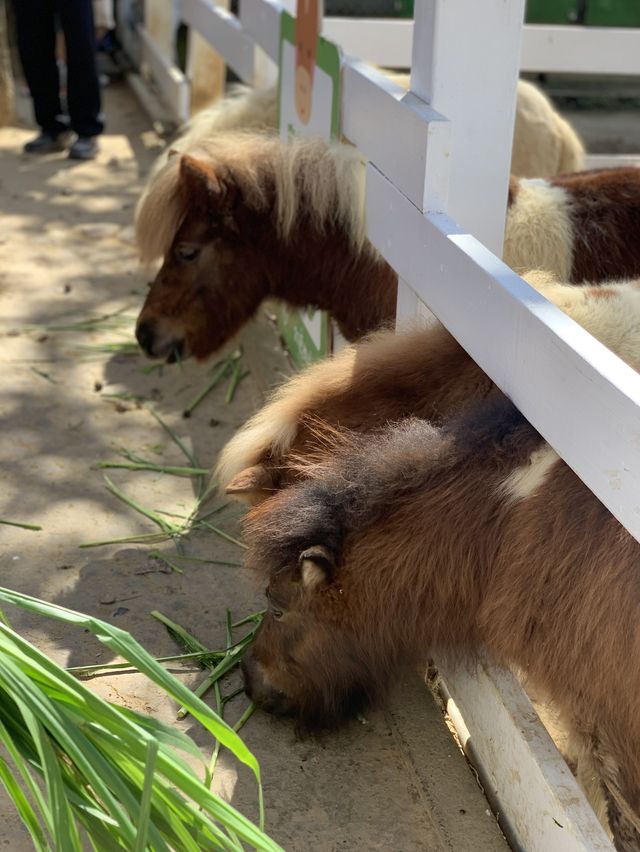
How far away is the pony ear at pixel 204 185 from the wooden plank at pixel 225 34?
1.90 metres

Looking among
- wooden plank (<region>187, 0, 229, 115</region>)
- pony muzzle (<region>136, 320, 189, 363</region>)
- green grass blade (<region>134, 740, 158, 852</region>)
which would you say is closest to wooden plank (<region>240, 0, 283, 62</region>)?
pony muzzle (<region>136, 320, 189, 363</region>)

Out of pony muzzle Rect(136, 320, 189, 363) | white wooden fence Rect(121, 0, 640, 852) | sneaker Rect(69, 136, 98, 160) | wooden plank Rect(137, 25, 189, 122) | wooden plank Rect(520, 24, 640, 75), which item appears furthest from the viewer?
wooden plank Rect(137, 25, 189, 122)

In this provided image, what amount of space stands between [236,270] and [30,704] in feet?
8.34

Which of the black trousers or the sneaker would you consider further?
the sneaker

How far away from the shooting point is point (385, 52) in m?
6.03

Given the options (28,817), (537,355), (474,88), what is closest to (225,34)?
(474,88)

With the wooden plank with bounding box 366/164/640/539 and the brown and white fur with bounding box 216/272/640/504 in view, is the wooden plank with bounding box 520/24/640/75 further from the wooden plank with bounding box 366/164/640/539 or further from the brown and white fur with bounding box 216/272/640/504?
the brown and white fur with bounding box 216/272/640/504

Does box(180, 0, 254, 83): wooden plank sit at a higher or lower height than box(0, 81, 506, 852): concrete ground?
higher

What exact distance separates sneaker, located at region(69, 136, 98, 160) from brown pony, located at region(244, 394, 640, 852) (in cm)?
586

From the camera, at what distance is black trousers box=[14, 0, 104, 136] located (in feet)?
24.2

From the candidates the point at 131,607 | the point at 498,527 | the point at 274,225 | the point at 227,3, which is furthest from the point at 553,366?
the point at 227,3

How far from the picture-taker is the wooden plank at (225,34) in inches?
227

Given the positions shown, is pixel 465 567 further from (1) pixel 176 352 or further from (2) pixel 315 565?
(1) pixel 176 352

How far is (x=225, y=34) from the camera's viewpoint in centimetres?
615
